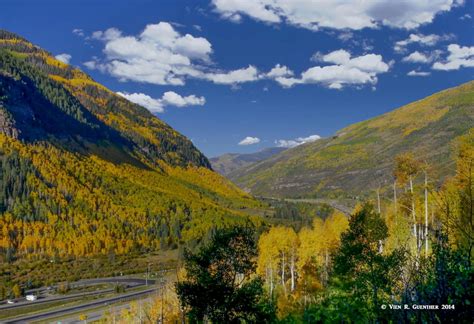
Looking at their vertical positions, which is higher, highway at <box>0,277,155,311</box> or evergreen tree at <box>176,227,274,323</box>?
evergreen tree at <box>176,227,274,323</box>

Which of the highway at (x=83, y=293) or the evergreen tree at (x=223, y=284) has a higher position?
the evergreen tree at (x=223, y=284)

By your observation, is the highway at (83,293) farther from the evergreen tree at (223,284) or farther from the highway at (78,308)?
the evergreen tree at (223,284)

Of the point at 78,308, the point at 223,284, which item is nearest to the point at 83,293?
the point at 78,308

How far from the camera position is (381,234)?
49875 millimetres

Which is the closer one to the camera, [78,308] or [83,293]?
[78,308]

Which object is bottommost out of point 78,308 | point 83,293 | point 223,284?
point 83,293

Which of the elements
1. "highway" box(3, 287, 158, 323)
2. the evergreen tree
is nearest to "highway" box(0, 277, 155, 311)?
"highway" box(3, 287, 158, 323)

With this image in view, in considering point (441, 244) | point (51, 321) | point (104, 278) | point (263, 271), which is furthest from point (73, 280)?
point (441, 244)

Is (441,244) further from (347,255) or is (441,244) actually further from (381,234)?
(381,234)

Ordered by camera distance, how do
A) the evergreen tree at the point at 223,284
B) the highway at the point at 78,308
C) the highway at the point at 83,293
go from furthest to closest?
1. the highway at the point at 83,293
2. the highway at the point at 78,308
3. the evergreen tree at the point at 223,284

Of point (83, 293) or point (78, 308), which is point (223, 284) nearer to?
point (78, 308)

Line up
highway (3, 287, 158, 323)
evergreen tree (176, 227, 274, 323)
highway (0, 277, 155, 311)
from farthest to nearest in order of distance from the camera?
highway (0, 277, 155, 311) < highway (3, 287, 158, 323) < evergreen tree (176, 227, 274, 323)

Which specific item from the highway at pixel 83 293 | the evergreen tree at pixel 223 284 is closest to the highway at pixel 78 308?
the highway at pixel 83 293

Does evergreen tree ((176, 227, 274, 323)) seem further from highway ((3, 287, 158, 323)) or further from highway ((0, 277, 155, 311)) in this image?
highway ((0, 277, 155, 311))
